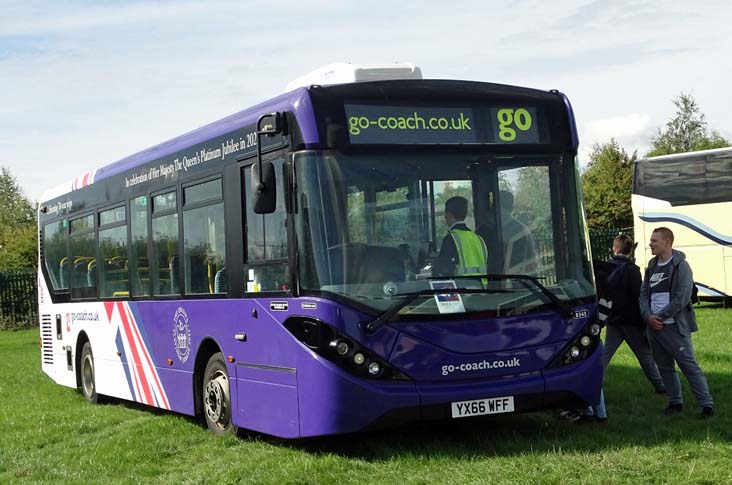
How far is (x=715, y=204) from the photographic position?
85.3 feet

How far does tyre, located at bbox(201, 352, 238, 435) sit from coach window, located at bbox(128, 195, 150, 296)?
202 cm

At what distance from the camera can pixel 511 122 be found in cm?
1012

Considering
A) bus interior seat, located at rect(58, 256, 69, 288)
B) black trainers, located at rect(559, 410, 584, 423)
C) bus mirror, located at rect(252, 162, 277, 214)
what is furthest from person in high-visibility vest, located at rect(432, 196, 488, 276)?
bus interior seat, located at rect(58, 256, 69, 288)

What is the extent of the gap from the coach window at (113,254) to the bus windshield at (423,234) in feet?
16.7

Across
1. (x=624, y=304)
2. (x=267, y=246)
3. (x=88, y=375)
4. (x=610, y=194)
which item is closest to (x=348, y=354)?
(x=267, y=246)

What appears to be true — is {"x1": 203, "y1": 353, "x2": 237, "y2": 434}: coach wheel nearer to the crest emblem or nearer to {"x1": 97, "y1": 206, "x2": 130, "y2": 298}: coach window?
the crest emblem

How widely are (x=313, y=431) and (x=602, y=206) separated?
45.2 meters

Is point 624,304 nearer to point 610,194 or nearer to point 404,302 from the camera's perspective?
point 404,302

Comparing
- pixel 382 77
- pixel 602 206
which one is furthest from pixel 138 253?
pixel 602 206

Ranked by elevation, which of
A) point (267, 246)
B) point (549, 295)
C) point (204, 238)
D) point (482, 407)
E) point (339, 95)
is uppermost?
point (339, 95)

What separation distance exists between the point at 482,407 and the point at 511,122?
2.44 meters

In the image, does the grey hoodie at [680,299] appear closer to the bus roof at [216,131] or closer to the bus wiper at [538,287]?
the bus wiper at [538,287]

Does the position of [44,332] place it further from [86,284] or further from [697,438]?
[697,438]

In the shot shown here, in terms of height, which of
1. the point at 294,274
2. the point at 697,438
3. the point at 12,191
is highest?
the point at 12,191
